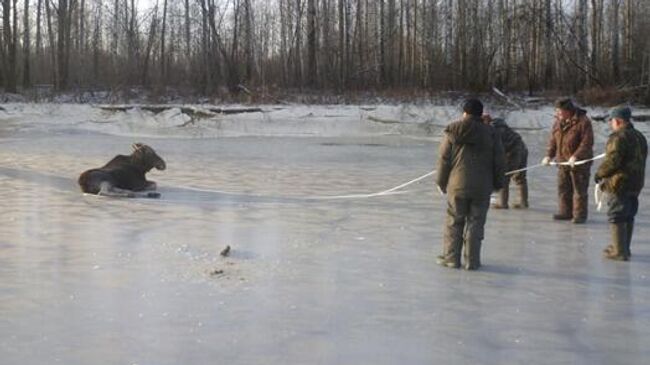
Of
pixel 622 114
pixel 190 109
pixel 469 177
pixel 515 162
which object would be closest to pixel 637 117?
pixel 190 109

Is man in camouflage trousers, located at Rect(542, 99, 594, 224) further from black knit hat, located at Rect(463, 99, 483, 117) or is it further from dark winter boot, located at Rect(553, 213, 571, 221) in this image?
black knit hat, located at Rect(463, 99, 483, 117)

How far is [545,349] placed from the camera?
4.81m

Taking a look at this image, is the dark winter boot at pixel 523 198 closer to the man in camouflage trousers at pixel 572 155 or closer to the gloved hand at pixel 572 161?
the man in camouflage trousers at pixel 572 155

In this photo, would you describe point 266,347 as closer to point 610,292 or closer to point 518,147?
point 610,292

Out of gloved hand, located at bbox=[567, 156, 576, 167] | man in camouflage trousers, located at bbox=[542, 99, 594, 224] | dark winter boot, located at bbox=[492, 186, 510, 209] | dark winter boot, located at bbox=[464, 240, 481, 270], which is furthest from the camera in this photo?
dark winter boot, located at bbox=[492, 186, 510, 209]

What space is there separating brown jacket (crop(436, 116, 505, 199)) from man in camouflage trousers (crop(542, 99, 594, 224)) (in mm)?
2764

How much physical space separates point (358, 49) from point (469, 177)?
3710 cm

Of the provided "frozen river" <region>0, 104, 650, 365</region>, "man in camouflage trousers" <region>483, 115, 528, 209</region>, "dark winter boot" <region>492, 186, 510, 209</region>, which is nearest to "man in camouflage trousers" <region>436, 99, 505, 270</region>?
"frozen river" <region>0, 104, 650, 365</region>

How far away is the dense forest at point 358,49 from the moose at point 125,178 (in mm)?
24082

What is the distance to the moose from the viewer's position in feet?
37.6

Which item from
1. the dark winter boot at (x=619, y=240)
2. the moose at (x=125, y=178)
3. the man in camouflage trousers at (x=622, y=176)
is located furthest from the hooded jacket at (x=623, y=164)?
the moose at (x=125, y=178)

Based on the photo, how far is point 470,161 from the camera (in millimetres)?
6910

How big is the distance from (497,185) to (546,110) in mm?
23664

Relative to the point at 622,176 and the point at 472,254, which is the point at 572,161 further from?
the point at 472,254
